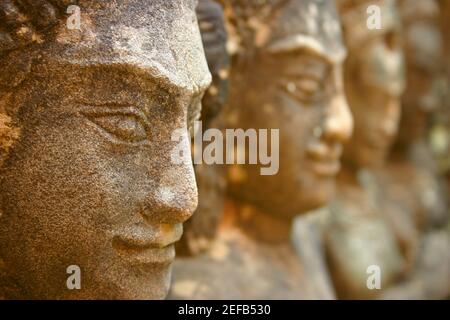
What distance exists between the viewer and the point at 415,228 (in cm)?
405

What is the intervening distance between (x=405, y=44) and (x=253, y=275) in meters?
1.97

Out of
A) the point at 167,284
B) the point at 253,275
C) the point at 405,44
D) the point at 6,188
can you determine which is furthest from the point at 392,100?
the point at 6,188

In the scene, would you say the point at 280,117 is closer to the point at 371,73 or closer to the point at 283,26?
the point at 283,26

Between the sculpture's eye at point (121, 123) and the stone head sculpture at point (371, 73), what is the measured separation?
5.51ft

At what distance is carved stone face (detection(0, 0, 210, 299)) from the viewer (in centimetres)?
163

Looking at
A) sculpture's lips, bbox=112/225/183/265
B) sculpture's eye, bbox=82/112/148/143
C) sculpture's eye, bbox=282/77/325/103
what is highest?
sculpture's eye, bbox=282/77/325/103

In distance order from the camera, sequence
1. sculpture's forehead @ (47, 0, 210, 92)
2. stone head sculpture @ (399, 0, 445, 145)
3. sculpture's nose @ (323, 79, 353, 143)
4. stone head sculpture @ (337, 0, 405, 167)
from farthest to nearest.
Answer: stone head sculpture @ (399, 0, 445, 145) → stone head sculpture @ (337, 0, 405, 167) → sculpture's nose @ (323, 79, 353, 143) → sculpture's forehead @ (47, 0, 210, 92)

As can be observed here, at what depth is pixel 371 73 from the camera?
11.1ft

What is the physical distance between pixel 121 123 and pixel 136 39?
0.17 meters

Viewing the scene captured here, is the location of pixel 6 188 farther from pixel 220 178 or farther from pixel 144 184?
pixel 220 178

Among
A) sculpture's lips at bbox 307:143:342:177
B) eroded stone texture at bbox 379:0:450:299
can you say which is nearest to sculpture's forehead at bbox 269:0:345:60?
sculpture's lips at bbox 307:143:342:177

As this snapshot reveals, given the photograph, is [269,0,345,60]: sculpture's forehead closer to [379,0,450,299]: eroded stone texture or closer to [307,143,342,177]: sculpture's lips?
[307,143,342,177]: sculpture's lips

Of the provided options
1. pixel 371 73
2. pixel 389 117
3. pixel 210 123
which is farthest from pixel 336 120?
pixel 389 117

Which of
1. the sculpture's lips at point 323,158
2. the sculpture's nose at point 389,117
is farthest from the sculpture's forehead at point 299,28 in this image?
the sculpture's nose at point 389,117
